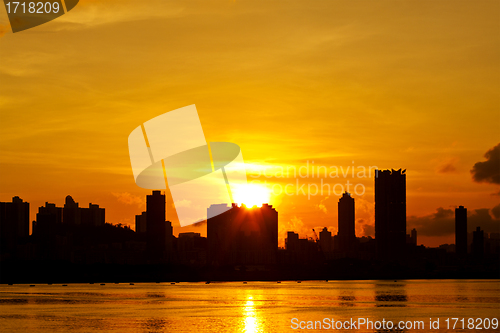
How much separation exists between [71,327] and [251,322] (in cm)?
3101

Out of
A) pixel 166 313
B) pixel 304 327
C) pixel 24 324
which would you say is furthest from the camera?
pixel 166 313

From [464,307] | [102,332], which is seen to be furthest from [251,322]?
[464,307]

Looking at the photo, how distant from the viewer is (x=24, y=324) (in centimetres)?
11125

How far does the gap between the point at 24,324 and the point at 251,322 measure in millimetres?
40371

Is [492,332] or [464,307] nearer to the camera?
[492,332]

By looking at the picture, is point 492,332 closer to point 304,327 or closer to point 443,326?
point 443,326

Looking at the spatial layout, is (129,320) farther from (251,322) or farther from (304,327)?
(304,327)

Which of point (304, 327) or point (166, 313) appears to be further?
point (166, 313)

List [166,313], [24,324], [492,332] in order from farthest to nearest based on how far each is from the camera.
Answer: [166,313] < [24,324] < [492,332]

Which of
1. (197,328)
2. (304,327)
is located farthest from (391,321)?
A: (197,328)

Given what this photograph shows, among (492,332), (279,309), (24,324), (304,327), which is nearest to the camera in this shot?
(492,332)

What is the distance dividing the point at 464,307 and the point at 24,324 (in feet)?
327

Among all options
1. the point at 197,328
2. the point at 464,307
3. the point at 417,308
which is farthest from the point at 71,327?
the point at 464,307

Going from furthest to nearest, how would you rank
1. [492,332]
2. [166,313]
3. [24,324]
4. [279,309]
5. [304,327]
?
[279,309], [166,313], [24,324], [304,327], [492,332]
